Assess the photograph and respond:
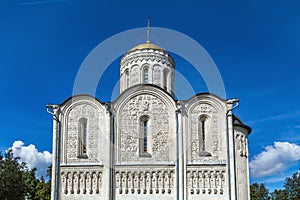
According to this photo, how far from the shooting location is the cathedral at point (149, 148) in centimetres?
1814

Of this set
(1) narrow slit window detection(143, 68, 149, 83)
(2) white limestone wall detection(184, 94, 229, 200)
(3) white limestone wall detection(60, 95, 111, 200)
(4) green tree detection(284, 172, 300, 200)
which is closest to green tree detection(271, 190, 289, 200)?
(4) green tree detection(284, 172, 300, 200)

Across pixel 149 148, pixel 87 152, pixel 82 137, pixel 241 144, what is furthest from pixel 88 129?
pixel 241 144

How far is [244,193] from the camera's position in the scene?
60.8ft

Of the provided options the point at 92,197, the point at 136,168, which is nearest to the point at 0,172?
the point at 92,197

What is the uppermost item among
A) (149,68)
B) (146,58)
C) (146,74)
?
(146,58)

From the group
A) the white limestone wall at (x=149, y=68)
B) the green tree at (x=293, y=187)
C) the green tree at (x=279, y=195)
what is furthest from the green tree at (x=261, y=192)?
the white limestone wall at (x=149, y=68)

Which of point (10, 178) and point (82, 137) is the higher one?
point (82, 137)

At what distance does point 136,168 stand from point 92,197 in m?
2.55

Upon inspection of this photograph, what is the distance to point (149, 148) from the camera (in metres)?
19.0

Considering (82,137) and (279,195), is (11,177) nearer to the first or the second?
(82,137)

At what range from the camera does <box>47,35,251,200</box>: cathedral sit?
18.1 metres

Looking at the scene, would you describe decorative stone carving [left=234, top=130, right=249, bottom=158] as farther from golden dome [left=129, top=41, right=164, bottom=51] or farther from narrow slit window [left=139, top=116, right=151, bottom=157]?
golden dome [left=129, top=41, right=164, bottom=51]

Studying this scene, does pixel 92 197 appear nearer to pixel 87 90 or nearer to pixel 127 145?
pixel 127 145

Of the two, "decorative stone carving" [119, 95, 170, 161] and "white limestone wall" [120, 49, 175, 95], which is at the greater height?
"white limestone wall" [120, 49, 175, 95]
